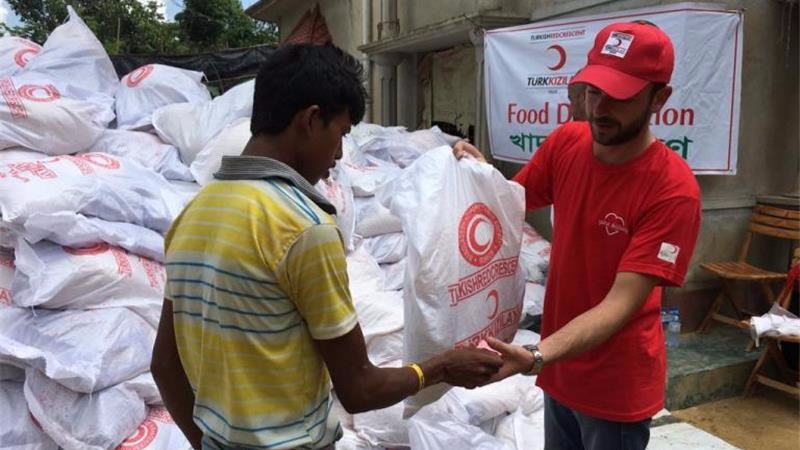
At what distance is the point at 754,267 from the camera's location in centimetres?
363

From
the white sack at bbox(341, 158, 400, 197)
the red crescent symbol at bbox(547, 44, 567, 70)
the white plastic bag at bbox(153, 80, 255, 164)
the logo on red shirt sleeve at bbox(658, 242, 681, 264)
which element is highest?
the red crescent symbol at bbox(547, 44, 567, 70)

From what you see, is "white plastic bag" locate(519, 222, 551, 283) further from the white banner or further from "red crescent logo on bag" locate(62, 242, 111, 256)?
"red crescent logo on bag" locate(62, 242, 111, 256)

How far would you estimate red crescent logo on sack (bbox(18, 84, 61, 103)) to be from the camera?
3.26m

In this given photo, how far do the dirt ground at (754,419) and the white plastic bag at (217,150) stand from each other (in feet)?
8.90

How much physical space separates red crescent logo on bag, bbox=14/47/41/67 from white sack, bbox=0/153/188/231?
1245 millimetres

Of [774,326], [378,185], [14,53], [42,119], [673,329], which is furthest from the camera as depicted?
[14,53]

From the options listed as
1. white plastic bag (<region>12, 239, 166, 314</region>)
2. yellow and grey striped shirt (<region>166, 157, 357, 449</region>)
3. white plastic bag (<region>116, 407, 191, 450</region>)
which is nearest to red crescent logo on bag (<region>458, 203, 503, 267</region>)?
yellow and grey striped shirt (<region>166, 157, 357, 449</region>)

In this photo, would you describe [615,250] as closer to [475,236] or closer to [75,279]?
[475,236]

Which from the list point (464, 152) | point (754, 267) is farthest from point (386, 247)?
point (754, 267)

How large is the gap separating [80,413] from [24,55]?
2.77m

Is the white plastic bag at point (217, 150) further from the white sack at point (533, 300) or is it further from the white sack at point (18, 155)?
the white sack at point (533, 300)

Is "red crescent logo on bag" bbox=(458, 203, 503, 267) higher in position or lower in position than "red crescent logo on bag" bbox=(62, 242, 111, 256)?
higher

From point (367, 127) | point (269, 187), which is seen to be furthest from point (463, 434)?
point (367, 127)

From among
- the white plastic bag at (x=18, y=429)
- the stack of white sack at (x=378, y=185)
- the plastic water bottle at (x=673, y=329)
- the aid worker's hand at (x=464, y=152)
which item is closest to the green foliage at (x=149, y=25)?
the stack of white sack at (x=378, y=185)
